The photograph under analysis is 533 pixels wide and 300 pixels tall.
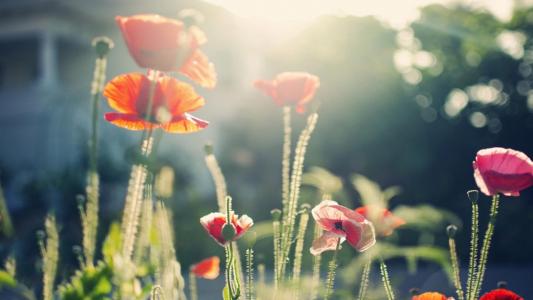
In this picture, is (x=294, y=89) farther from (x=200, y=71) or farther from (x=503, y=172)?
(x=503, y=172)

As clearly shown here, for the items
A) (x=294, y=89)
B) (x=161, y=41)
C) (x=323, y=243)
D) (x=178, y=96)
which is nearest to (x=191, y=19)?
(x=161, y=41)

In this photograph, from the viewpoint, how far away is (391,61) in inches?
443

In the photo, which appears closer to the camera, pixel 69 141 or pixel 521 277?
pixel 521 277

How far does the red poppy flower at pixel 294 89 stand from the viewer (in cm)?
154

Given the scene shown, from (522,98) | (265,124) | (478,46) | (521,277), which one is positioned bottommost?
(521,277)

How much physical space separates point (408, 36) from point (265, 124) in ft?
8.89

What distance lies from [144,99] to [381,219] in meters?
0.59

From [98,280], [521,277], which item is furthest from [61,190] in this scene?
[98,280]

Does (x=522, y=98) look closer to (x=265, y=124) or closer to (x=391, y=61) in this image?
(x=391, y=61)

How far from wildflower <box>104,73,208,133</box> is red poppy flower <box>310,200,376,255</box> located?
0.75 ft

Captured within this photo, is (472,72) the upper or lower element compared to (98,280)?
upper

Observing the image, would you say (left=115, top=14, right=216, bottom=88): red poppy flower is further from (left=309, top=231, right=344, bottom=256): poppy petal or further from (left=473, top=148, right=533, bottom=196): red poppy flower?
(left=473, top=148, right=533, bottom=196): red poppy flower

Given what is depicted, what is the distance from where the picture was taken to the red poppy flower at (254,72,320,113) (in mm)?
1543

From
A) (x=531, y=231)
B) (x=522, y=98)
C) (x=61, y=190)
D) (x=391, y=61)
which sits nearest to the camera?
(x=61, y=190)
